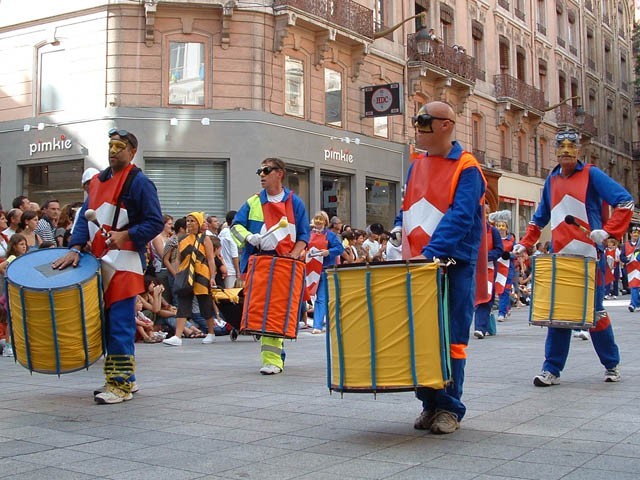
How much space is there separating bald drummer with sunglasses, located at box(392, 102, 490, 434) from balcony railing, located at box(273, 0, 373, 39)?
19.3 meters

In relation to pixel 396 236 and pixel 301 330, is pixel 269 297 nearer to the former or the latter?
pixel 396 236

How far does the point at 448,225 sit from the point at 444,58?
28.1 m

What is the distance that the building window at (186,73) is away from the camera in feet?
75.9

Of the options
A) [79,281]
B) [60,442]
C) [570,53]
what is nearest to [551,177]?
[79,281]

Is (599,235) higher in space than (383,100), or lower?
lower

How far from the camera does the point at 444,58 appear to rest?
105ft

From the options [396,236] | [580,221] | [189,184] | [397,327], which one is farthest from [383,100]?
[397,327]

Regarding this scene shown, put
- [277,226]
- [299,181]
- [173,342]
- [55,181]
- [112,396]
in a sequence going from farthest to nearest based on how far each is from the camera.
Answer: [299,181] → [55,181] → [173,342] → [277,226] → [112,396]

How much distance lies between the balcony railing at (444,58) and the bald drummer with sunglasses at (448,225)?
83.9ft

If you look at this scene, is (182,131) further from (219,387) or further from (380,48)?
(219,387)

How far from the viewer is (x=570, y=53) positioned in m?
46.2

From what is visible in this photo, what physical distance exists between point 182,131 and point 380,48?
351 inches

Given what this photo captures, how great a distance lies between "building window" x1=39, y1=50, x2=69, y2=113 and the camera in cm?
2372

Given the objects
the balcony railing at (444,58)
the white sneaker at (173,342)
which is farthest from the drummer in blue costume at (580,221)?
the balcony railing at (444,58)
